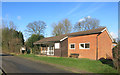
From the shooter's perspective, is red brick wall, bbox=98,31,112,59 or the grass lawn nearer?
the grass lawn

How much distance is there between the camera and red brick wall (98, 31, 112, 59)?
16656mm

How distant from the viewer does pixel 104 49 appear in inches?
683

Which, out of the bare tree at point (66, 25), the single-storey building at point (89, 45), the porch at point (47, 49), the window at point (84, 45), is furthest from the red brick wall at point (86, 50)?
the bare tree at point (66, 25)

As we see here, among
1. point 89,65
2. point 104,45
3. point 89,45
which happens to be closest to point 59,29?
point 89,45

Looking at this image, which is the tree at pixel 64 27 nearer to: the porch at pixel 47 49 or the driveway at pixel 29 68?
the porch at pixel 47 49

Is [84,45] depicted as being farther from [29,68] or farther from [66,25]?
[66,25]

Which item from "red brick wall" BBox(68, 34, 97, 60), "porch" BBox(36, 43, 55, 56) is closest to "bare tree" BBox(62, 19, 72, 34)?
"porch" BBox(36, 43, 55, 56)

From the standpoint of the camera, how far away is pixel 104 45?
17.4 m

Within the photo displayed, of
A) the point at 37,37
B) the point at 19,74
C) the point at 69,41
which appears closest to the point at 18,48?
the point at 37,37

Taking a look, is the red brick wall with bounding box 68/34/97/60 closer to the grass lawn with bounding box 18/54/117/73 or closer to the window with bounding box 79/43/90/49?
the window with bounding box 79/43/90/49

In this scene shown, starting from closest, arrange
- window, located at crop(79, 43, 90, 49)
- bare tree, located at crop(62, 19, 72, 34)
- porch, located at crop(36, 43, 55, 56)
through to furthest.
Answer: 1. window, located at crop(79, 43, 90, 49)
2. porch, located at crop(36, 43, 55, 56)
3. bare tree, located at crop(62, 19, 72, 34)

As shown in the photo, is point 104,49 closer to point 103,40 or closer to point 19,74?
point 103,40

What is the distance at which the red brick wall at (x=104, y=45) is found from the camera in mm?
16656

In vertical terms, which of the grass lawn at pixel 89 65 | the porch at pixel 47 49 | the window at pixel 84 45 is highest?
the window at pixel 84 45
